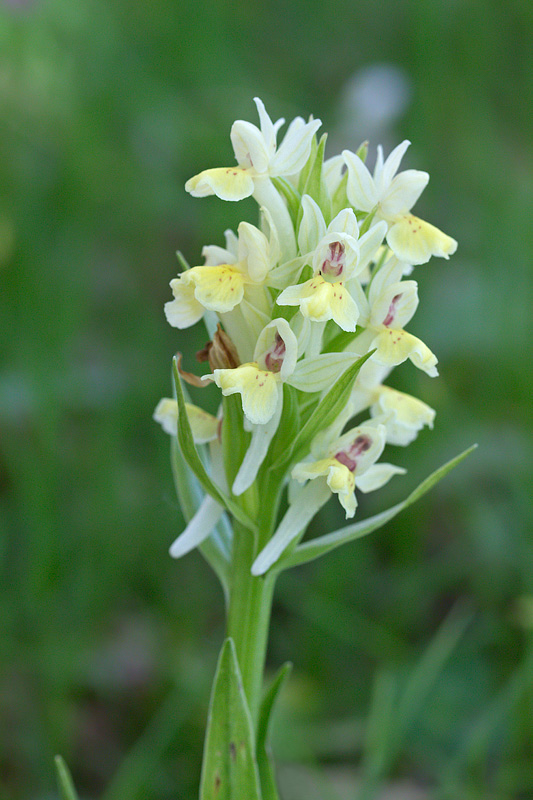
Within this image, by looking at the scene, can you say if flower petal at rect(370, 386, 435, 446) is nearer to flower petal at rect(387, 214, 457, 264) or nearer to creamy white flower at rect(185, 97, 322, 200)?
flower petal at rect(387, 214, 457, 264)

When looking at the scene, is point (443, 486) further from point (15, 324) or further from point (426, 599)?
point (15, 324)

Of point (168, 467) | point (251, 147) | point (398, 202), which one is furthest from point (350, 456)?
point (168, 467)

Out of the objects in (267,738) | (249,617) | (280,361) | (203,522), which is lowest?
(267,738)

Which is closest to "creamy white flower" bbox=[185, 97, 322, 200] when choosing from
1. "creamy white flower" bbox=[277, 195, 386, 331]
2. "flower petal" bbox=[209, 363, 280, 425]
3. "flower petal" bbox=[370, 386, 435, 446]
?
"creamy white flower" bbox=[277, 195, 386, 331]

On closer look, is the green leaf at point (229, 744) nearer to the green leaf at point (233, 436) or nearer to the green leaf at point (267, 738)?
the green leaf at point (267, 738)

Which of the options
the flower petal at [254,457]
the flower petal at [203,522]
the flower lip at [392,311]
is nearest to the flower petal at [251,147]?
the flower lip at [392,311]

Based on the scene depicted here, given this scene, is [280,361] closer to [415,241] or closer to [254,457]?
[254,457]
